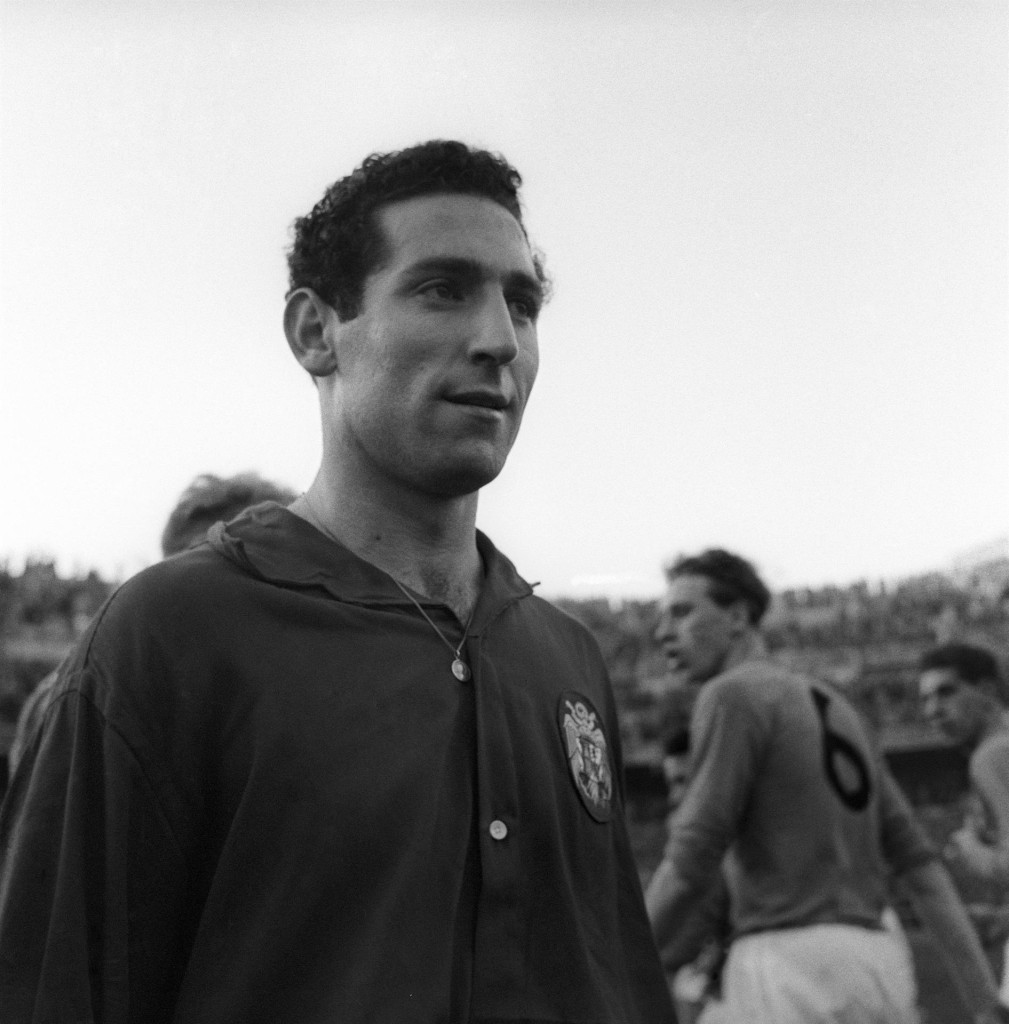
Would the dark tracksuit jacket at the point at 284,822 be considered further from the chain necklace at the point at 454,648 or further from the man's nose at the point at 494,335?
the man's nose at the point at 494,335

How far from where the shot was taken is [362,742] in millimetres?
1435

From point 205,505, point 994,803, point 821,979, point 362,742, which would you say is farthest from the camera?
point 994,803

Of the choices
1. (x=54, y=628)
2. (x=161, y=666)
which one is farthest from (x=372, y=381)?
(x=54, y=628)

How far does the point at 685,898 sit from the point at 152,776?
241 centimetres

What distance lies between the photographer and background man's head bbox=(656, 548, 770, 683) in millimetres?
4301

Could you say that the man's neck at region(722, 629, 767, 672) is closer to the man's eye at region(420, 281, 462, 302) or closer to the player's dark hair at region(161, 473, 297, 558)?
the player's dark hair at region(161, 473, 297, 558)

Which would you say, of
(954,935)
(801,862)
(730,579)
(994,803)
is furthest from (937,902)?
(730,579)

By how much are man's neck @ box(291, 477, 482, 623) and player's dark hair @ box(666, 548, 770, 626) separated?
273cm

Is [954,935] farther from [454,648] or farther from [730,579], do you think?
[454,648]

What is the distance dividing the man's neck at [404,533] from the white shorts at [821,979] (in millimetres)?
2287

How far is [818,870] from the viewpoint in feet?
11.9

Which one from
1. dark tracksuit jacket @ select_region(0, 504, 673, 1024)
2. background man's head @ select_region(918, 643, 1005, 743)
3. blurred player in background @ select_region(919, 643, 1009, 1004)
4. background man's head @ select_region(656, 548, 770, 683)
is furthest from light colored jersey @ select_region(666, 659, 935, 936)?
dark tracksuit jacket @ select_region(0, 504, 673, 1024)

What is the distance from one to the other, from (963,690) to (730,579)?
137cm

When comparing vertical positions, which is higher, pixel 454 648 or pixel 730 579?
pixel 730 579
